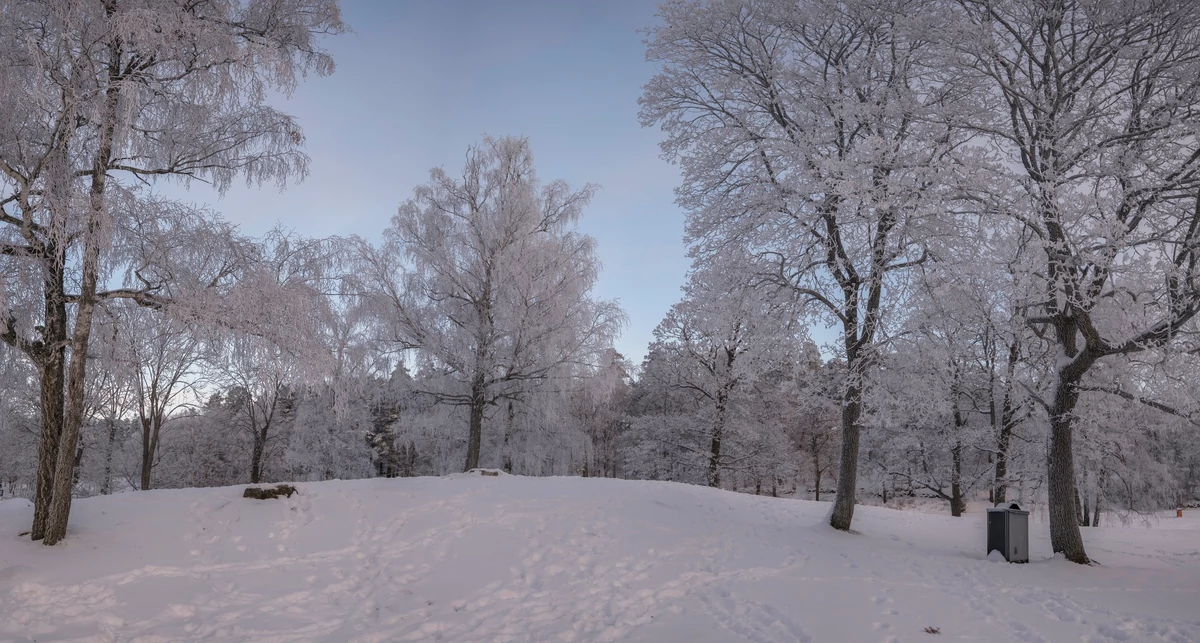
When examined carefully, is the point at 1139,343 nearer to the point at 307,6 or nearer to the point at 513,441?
the point at 307,6

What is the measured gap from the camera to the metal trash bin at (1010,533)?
8367 millimetres

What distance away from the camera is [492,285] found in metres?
15.5

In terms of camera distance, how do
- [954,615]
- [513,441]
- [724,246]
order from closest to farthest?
1. [954,615]
2. [724,246]
3. [513,441]

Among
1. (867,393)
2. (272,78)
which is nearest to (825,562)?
(867,393)

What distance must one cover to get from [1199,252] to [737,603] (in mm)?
6620

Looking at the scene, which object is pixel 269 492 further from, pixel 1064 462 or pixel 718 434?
pixel 718 434

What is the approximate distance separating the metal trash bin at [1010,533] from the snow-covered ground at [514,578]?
27 centimetres

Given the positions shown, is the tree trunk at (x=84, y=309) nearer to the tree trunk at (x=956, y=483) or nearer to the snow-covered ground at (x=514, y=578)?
the snow-covered ground at (x=514, y=578)

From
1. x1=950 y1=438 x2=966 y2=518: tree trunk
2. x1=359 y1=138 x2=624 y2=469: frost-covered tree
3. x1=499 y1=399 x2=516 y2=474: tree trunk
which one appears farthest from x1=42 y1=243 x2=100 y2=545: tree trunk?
x1=950 y1=438 x2=966 y2=518: tree trunk

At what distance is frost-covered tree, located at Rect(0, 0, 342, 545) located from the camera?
6.21 m

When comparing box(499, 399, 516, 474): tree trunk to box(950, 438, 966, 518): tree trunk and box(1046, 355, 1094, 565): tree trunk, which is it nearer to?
box(950, 438, 966, 518): tree trunk

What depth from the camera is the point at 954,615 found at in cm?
585

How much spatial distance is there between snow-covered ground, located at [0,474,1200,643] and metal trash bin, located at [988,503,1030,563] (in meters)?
0.27

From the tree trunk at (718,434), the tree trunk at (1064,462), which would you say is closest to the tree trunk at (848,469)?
the tree trunk at (1064,462)
